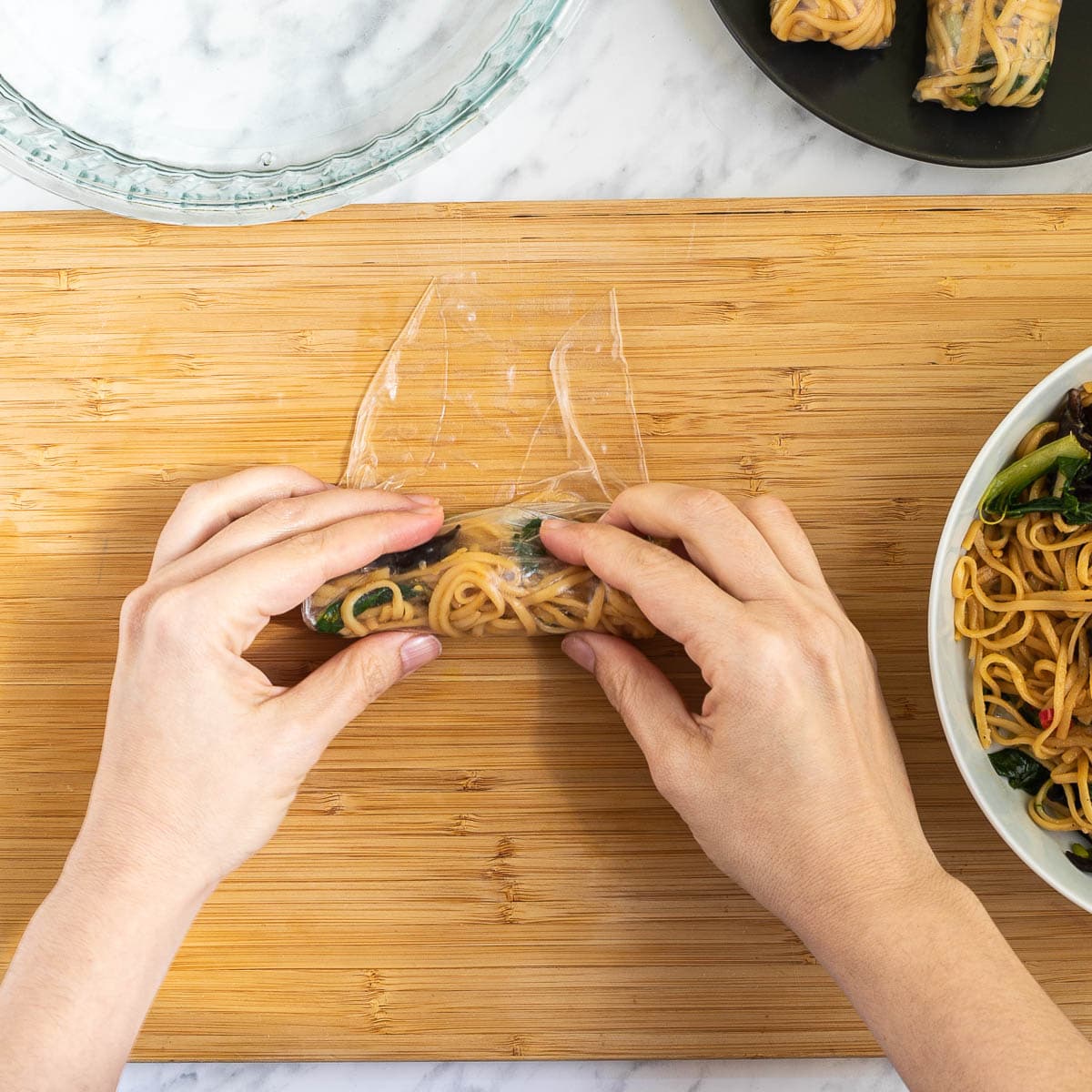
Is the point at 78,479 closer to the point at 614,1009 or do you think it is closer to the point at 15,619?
the point at 15,619

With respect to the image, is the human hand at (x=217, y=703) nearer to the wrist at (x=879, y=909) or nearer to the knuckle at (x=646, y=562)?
the knuckle at (x=646, y=562)

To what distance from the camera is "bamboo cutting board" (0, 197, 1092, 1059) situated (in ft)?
5.04

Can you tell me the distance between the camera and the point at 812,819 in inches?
50.2

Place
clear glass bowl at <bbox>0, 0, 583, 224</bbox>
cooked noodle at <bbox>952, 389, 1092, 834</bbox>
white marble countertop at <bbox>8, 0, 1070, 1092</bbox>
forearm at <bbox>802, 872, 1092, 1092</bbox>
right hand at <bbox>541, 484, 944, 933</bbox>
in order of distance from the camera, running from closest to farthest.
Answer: forearm at <bbox>802, 872, 1092, 1092</bbox>, right hand at <bbox>541, 484, 944, 933</bbox>, cooked noodle at <bbox>952, 389, 1092, 834</bbox>, clear glass bowl at <bbox>0, 0, 583, 224</bbox>, white marble countertop at <bbox>8, 0, 1070, 1092</bbox>

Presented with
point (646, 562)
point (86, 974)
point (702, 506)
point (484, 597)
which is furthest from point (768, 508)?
point (86, 974)

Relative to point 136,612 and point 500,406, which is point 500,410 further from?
point 136,612

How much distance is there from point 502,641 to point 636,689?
0.83 feet

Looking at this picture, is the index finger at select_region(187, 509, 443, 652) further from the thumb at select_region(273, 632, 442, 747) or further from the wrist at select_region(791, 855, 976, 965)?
the wrist at select_region(791, 855, 976, 965)

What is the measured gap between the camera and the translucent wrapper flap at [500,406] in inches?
61.3

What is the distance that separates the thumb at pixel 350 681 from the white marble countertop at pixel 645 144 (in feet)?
2.17

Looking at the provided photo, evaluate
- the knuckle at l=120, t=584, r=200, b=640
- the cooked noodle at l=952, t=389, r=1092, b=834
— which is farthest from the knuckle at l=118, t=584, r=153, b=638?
the cooked noodle at l=952, t=389, r=1092, b=834

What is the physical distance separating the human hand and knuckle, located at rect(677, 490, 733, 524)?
0.41 meters

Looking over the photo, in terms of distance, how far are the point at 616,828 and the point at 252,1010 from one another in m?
0.65

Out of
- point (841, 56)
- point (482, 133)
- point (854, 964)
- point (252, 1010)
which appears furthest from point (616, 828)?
point (841, 56)
